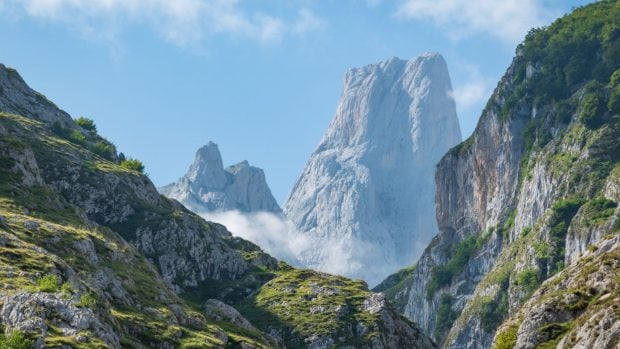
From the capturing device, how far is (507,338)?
85.9 m

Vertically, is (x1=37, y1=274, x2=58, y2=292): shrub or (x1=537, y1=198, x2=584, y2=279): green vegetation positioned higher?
(x1=537, y1=198, x2=584, y2=279): green vegetation

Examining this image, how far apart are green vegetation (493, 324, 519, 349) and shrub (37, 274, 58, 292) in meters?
46.2

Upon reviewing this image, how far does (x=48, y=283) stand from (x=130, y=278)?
105ft

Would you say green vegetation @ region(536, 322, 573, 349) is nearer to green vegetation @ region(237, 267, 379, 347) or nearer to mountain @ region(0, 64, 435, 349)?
mountain @ region(0, 64, 435, 349)

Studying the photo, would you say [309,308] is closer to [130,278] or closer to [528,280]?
[130,278]

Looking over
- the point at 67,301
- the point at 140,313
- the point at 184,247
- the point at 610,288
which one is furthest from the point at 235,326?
the point at 610,288

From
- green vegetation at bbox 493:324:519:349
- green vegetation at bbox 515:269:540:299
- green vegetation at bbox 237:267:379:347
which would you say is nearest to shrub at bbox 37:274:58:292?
green vegetation at bbox 493:324:519:349

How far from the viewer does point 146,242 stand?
497 ft

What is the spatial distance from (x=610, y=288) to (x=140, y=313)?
5424 centimetres

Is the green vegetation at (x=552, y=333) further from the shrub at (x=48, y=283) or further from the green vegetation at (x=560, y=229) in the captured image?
the green vegetation at (x=560, y=229)

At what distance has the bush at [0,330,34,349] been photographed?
202 feet

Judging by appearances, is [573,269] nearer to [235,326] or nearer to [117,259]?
[235,326]

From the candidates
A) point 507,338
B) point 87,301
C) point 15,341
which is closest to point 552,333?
point 507,338

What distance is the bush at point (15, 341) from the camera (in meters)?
61.4
